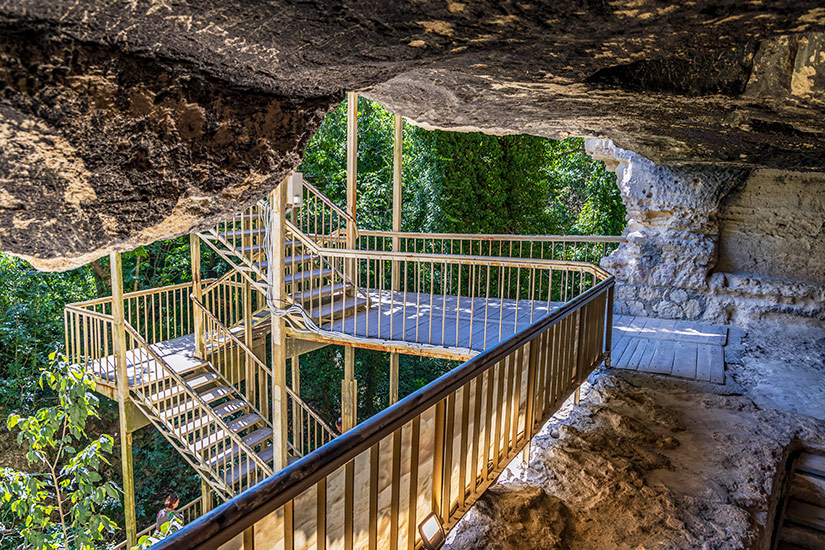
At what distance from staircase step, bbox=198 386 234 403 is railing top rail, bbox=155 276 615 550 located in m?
6.66

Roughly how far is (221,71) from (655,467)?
3094 mm

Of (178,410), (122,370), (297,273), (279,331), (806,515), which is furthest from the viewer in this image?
(297,273)

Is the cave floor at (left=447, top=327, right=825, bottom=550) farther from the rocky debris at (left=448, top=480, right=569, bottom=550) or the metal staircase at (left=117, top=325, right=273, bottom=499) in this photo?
the metal staircase at (left=117, top=325, right=273, bottom=499)

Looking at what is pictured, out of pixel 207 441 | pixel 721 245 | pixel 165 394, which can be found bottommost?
pixel 207 441

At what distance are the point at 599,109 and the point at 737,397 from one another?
251 centimetres

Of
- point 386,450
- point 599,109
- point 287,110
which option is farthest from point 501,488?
point 599,109

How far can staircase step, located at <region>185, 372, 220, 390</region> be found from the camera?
26.7 ft

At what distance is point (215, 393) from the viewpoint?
8.41 meters

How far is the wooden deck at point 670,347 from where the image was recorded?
525cm

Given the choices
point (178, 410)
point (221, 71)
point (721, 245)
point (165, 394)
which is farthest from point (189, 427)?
point (721, 245)

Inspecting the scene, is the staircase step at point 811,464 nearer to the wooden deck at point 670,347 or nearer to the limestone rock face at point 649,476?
the limestone rock face at point 649,476

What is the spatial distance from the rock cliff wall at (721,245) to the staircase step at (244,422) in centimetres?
532

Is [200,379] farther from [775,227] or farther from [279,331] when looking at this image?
[775,227]

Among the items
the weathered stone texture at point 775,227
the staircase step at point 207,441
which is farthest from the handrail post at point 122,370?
the weathered stone texture at point 775,227
